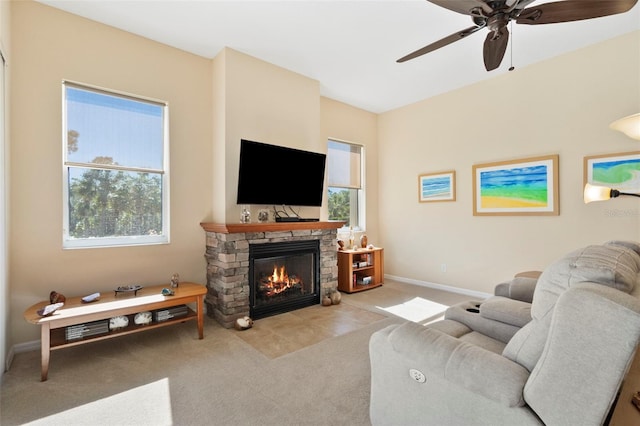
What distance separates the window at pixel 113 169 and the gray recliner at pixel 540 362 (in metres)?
2.97

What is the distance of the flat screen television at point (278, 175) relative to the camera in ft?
12.0

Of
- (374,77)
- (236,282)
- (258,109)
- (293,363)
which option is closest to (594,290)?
(293,363)

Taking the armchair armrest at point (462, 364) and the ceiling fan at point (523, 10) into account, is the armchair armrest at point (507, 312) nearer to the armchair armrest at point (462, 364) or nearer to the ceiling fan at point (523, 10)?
the armchair armrest at point (462, 364)

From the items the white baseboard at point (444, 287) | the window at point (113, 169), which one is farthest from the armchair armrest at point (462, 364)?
the white baseboard at point (444, 287)

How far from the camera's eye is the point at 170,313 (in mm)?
3043

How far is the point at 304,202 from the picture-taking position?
4.23 metres

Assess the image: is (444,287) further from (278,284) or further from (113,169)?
(113,169)

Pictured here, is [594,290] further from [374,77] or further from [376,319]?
[374,77]

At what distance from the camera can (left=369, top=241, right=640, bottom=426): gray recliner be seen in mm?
989

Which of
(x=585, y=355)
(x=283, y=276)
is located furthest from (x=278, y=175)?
(x=585, y=355)

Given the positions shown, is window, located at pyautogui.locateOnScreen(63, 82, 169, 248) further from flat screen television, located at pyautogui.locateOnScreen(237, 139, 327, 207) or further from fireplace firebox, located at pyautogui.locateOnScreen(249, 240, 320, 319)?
fireplace firebox, located at pyautogui.locateOnScreen(249, 240, 320, 319)

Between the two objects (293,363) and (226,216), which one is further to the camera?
(226,216)

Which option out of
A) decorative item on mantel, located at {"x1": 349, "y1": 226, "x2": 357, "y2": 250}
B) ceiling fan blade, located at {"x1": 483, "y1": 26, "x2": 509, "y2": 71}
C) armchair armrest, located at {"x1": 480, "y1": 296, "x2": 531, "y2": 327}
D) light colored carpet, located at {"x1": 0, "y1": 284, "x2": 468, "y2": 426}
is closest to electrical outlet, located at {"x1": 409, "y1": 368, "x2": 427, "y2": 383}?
light colored carpet, located at {"x1": 0, "y1": 284, "x2": 468, "y2": 426}

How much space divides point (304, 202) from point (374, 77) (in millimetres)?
2051
